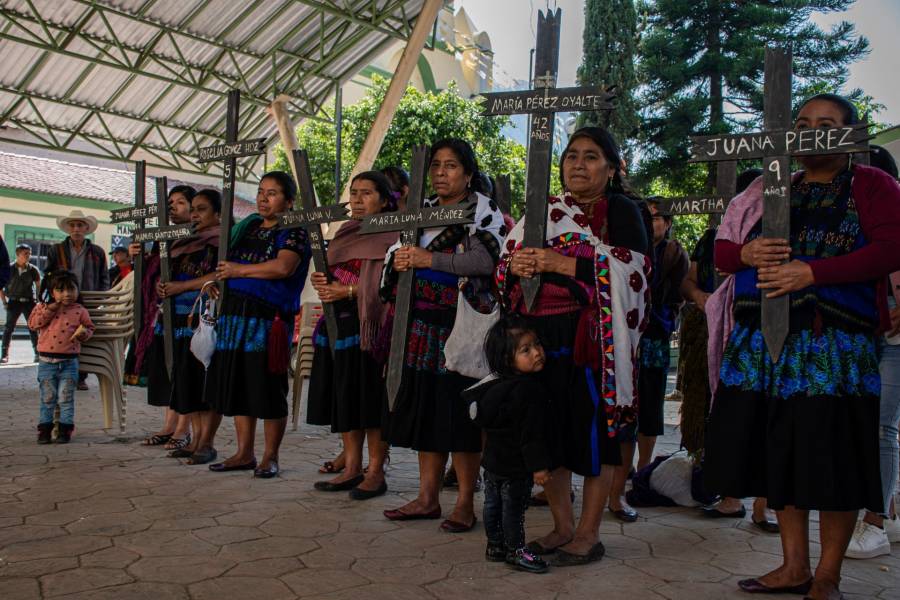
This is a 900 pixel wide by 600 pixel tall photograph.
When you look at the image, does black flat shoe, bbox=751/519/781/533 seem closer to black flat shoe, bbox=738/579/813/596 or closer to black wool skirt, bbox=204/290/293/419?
black flat shoe, bbox=738/579/813/596

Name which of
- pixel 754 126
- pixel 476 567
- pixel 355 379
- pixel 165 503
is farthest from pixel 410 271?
pixel 754 126

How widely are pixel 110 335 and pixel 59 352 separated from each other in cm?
48

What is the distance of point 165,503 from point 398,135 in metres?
16.3

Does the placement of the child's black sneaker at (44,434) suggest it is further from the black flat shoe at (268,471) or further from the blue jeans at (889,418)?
the blue jeans at (889,418)

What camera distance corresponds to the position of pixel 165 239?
6094 mm

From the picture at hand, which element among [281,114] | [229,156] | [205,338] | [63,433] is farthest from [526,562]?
[281,114]

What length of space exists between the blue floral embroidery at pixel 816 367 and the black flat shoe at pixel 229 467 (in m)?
3.41

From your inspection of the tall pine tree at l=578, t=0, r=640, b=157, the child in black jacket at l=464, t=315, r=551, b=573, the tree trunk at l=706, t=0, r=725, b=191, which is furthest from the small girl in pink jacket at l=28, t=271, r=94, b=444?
the tree trunk at l=706, t=0, r=725, b=191

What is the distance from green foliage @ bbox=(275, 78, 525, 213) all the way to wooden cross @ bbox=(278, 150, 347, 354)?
14.3 metres

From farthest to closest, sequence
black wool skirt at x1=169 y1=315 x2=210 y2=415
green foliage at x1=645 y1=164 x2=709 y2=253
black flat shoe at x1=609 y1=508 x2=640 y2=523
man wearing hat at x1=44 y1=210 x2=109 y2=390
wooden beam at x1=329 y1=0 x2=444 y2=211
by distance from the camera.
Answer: green foliage at x1=645 y1=164 x2=709 y2=253, wooden beam at x1=329 y1=0 x2=444 y2=211, man wearing hat at x1=44 y1=210 x2=109 y2=390, black wool skirt at x1=169 y1=315 x2=210 y2=415, black flat shoe at x1=609 y1=508 x2=640 y2=523

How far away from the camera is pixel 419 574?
11.2 feet

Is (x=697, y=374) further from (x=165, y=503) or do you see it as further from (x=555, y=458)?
(x=165, y=503)

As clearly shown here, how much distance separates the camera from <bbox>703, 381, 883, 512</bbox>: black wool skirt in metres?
3.02

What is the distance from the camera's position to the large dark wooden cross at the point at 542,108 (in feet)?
12.0
